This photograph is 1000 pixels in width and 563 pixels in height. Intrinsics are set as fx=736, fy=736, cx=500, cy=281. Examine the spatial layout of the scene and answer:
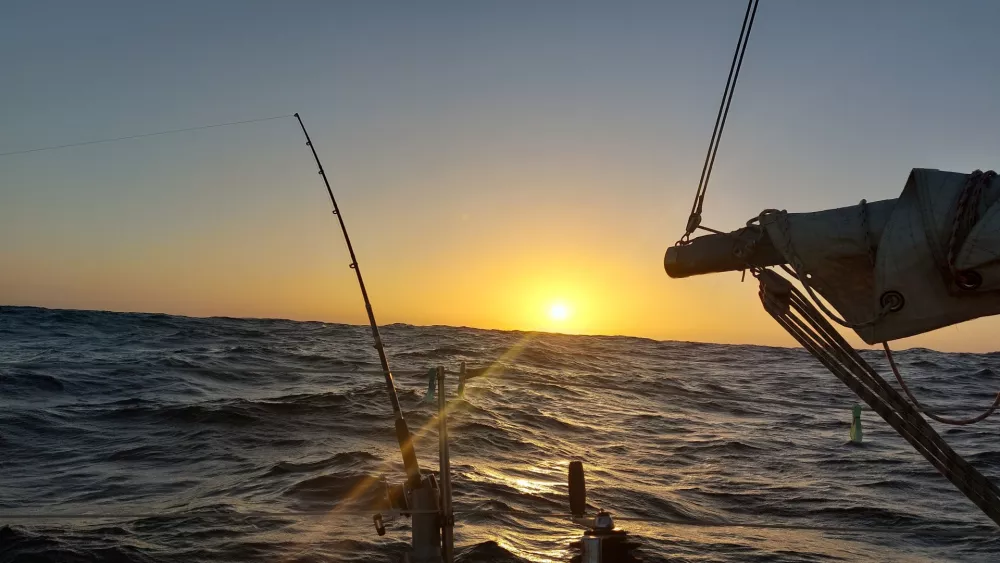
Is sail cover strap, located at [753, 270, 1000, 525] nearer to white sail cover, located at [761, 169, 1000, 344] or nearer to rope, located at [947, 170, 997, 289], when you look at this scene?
white sail cover, located at [761, 169, 1000, 344]

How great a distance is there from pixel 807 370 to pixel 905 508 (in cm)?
3455

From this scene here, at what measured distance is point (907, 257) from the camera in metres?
3.68

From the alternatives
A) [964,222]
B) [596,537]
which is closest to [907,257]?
[964,222]

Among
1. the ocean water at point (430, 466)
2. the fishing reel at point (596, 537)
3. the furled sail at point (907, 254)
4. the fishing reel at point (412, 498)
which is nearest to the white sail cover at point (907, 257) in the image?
the furled sail at point (907, 254)

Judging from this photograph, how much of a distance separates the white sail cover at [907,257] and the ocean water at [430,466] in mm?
6319

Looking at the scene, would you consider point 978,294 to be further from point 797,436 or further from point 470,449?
point 797,436

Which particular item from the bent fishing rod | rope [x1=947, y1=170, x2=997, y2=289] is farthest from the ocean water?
rope [x1=947, y1=170, x2=997, y2=289]

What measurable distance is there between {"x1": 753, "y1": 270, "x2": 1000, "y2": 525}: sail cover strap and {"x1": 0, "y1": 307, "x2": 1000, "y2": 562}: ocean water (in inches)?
232

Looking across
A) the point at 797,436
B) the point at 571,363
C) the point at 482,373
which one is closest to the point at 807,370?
the point at 571,363

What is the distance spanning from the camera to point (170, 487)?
12430 millimetres

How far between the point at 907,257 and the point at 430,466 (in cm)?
1106

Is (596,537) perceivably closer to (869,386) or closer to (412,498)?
(412,498)

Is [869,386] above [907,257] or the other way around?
the other way around

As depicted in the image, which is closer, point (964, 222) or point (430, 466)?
point (964, 222)
